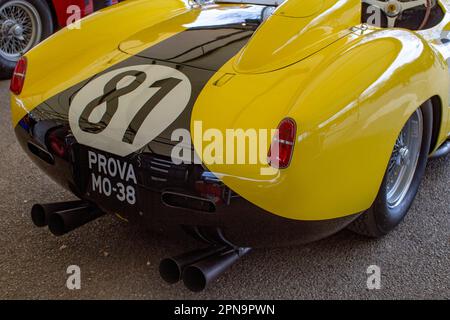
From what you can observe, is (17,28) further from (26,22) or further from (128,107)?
(128,107)

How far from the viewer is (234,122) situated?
195 cm

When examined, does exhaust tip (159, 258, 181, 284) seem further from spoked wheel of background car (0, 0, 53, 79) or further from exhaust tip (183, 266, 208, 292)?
spoked wheel of background car (0, 0, 53, 79)

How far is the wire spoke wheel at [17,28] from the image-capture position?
5.00 meters

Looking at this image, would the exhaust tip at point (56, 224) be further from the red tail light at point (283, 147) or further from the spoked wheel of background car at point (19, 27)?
the spoked wheel of background car at point (19, 27)

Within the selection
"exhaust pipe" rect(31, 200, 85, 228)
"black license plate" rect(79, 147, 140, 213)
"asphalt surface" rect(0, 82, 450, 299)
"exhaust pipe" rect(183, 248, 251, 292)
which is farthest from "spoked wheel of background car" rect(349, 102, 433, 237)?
"exhaust pipe" rect(31, 200, 85, 228)

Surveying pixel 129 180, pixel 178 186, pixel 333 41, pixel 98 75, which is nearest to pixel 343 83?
pixel 333 41

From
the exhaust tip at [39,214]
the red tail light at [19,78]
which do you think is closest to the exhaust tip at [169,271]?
the exhaust tip at [39,214]

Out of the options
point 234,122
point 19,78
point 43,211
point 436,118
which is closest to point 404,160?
point 436,118

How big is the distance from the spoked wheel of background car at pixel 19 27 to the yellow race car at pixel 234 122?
8.68ft

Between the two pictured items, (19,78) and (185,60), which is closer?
(185,60)

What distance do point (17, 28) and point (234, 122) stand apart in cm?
382

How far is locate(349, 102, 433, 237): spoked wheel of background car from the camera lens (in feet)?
8.07

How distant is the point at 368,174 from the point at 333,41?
0.58m
